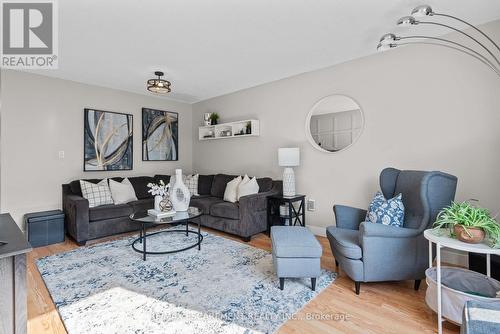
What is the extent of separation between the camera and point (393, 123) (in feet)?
9.58

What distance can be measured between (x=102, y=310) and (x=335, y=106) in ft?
11.2

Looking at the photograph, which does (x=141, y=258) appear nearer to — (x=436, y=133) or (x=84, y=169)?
(x=84, y=169)

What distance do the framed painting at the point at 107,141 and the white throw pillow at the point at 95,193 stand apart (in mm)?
589

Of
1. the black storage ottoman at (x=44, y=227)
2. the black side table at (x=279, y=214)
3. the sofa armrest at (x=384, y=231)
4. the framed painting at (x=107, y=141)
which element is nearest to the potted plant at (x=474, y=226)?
the sofa armrest at (x=384, y=231)

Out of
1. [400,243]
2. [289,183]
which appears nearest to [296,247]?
[400,243]

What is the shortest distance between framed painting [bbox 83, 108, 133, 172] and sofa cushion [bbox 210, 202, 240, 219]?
200 cm

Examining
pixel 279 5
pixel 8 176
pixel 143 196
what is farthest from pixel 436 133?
pixel 8 176

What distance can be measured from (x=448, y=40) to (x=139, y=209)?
14.7ft

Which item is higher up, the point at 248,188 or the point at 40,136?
the point at 40,136

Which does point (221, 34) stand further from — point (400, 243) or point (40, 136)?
point (40, 136)

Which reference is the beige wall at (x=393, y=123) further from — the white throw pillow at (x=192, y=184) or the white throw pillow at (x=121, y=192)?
the white throw pillow at (x=121, y=192)

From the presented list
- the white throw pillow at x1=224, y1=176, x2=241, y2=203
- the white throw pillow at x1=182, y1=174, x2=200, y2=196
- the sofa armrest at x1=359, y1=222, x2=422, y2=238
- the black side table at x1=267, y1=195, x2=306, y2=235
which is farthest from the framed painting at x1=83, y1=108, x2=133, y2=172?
the sofa armrest at x1=359, y1=222, x2=422, y2=238

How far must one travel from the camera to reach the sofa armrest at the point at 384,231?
6.54ft

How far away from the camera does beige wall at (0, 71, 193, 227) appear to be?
334 cm
